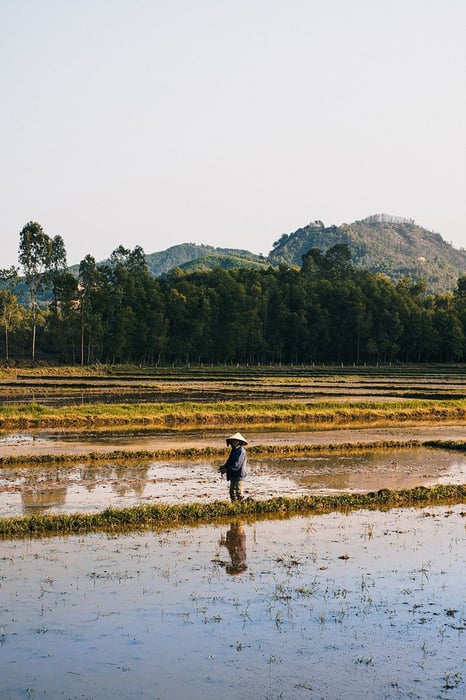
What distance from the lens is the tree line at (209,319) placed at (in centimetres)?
9531

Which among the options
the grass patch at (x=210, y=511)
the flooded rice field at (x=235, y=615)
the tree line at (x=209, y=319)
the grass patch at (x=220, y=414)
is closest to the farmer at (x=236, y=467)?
the grass patch at (x=210, y=511)

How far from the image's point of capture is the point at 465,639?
10.1m

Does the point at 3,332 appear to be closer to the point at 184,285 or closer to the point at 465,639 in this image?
the point at 184,285

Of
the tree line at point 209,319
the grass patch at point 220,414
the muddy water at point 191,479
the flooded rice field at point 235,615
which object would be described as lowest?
the flooded rice field at point 235,615

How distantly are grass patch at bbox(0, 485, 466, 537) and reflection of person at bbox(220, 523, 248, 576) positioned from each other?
91 centimetres

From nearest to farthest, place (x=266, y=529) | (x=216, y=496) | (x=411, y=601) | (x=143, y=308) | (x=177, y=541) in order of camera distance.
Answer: (x=411, y=601)
(x=177, y=541)
(x=266, y=529)
(x=216, y=496)
(x=143, y=308)

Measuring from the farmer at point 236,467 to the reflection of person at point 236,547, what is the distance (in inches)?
59.4

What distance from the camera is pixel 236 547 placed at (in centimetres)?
1461

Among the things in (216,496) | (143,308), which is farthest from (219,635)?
(143,308)

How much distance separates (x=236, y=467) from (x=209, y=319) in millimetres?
87298

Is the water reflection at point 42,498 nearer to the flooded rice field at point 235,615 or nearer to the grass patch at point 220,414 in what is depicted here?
the flooded rice field at point 235,615

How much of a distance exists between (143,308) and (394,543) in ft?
289

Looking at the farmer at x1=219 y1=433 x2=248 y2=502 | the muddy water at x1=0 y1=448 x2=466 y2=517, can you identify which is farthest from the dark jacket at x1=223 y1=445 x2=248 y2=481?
the muddy water at x1=0 y1=448 x2=466 y2=517

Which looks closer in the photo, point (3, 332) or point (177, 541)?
point (177, 541)
